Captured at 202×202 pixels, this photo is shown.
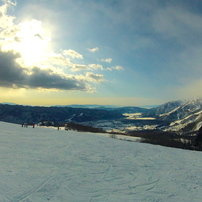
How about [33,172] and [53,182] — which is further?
[33,172]

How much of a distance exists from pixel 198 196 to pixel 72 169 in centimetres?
811

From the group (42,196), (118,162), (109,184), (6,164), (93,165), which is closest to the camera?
(42,196)

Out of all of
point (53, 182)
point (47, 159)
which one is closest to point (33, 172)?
point (53, 182)

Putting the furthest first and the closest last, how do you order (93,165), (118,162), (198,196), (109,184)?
(118,162), (93,165), (109,184), (198,196)

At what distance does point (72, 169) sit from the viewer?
41.9 ft

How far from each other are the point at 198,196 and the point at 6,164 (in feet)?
40.5

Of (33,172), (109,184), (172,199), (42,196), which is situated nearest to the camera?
(42,196)

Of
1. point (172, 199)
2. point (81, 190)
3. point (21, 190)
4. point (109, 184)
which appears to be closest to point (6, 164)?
point (21, 190)

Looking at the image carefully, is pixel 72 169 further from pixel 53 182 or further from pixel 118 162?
pixel 118 162

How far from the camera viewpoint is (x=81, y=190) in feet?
31.3

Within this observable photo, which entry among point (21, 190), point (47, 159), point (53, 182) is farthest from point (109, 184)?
point (47, 159)

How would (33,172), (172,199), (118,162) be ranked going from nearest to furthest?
(172,199)
(33,172)
(118,162)

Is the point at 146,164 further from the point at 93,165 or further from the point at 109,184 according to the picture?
the point at 109,184

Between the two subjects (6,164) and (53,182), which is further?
(6,164)
